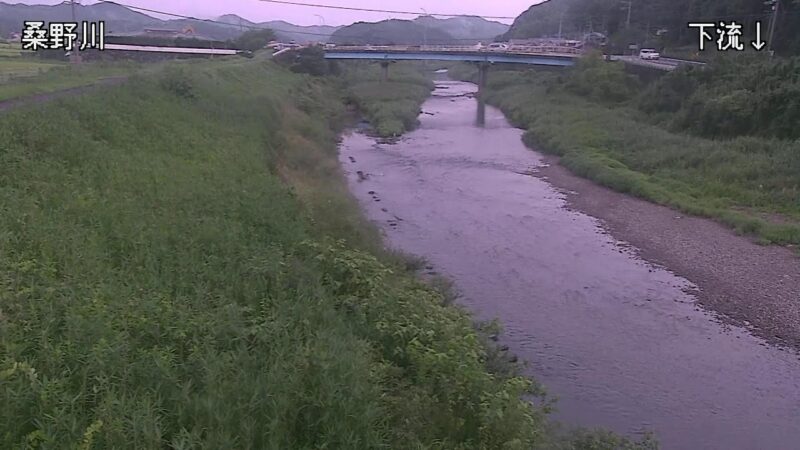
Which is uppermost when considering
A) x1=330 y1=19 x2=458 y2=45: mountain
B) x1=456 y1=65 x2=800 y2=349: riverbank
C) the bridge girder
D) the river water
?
x1=330 y1=19 x2=458 y2=45: mountain

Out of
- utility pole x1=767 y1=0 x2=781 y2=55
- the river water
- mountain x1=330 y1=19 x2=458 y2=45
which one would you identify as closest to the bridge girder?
utility pole x1=767 y1=0 x2=781 y2=55

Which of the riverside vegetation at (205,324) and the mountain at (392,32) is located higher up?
the mountain at (392,32)

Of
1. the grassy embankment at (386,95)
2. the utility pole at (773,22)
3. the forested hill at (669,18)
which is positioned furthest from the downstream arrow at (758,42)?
the grassy embankment at (386,95)

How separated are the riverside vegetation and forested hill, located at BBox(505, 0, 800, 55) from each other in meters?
38.1

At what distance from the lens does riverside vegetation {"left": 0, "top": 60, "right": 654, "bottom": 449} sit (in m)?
5.28

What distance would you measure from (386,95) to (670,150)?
3022cm

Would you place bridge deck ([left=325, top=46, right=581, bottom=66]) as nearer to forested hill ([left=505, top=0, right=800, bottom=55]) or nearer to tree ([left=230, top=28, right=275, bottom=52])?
forested hill ([left=505, top=0, right=800, bottom=55])

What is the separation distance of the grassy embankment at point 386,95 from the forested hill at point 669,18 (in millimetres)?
21096

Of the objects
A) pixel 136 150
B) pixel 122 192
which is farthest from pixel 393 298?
pixel 136 150

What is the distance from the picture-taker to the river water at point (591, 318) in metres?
10.1

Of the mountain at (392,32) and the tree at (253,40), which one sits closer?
the tree at (253,40)

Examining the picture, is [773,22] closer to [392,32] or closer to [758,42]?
[758,42]

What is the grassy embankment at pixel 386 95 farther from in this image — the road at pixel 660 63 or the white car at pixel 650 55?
the white car at pixel 650 55

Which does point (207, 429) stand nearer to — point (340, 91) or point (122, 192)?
A: point (122, 192)
